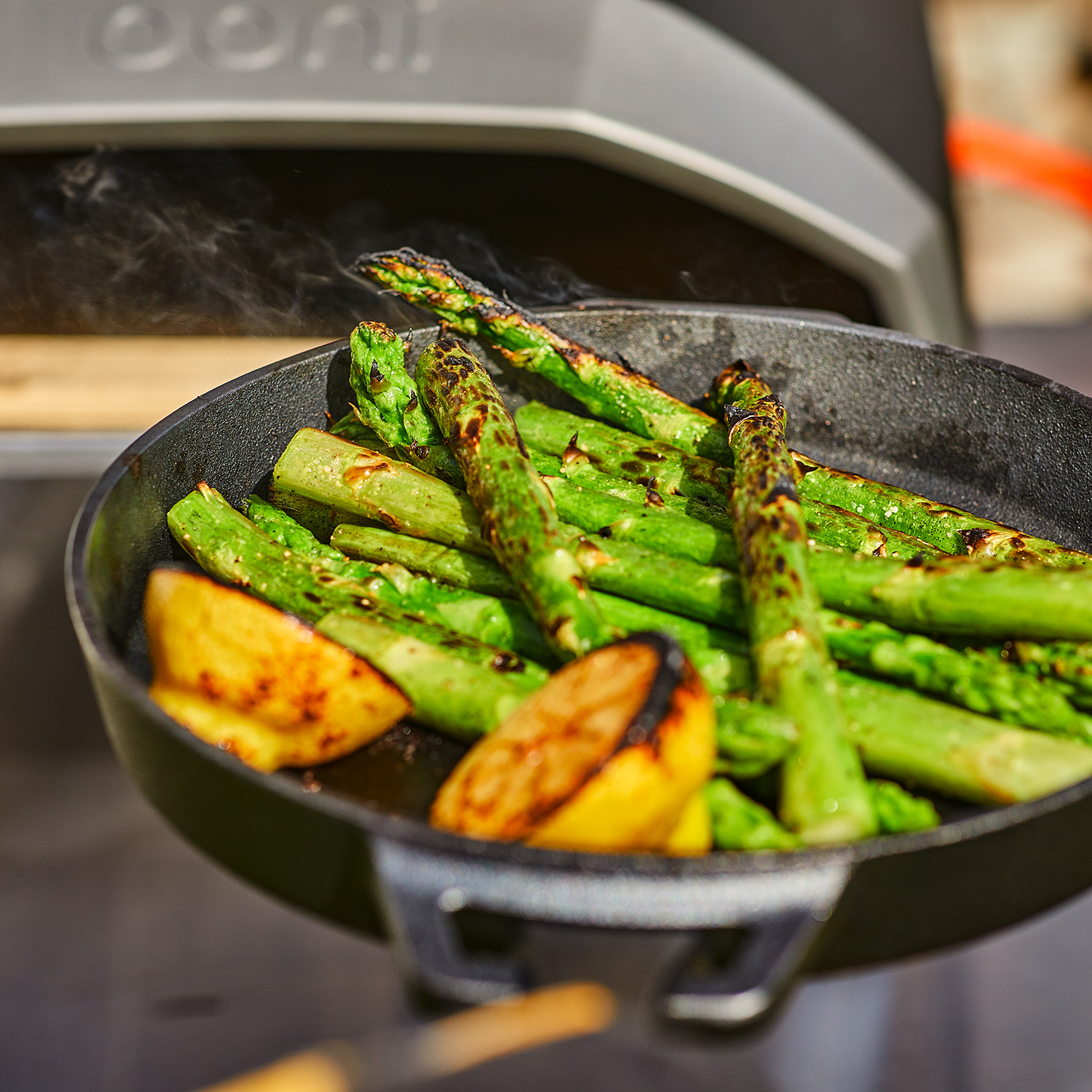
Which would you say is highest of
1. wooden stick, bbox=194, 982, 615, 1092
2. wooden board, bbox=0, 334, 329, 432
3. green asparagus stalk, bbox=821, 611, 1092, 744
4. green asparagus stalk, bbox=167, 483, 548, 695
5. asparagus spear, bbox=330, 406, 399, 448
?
green asparagus stalk, bbox=821, 611, 1092, 744

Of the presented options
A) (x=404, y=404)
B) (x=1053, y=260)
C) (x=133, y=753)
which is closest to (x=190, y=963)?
(x=133, y=753)

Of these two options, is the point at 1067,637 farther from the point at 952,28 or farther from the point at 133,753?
the point at 952,28

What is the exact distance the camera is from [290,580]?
6.58 feet

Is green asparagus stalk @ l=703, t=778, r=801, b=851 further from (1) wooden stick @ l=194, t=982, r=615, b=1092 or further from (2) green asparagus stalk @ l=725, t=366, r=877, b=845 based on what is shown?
(1) wooden stick @ l=194, t=982, r=615, b=1092

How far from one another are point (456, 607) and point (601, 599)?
29 centimetres

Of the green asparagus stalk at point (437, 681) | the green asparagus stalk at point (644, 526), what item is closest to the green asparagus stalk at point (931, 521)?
the green asparagus stalk at point (644, 526)

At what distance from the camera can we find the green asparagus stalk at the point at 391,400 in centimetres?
233

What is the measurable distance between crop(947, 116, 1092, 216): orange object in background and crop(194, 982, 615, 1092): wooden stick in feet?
15.2

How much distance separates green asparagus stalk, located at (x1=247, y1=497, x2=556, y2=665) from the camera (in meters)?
1.95

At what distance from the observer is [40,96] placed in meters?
3.39

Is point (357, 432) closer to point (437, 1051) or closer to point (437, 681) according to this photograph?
point (437, 681)

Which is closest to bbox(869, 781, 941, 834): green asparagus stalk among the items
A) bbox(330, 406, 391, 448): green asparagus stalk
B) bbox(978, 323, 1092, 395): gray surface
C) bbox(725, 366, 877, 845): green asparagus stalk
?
bbox(725, 366, 877, 845): green asparagus stalk

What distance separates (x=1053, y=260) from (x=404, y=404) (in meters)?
8.43

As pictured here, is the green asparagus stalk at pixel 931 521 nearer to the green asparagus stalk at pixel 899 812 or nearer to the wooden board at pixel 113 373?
the green asparagus stalk at pixel 899 812
